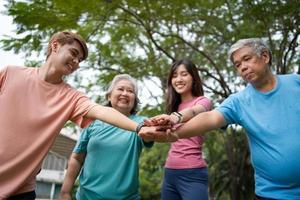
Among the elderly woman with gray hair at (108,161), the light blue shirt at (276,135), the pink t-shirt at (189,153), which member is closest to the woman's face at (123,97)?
the elderly woman with gray hair at (108,161)

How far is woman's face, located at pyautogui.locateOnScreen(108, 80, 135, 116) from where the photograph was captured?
3004 mm

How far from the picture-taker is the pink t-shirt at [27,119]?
2.20 meters

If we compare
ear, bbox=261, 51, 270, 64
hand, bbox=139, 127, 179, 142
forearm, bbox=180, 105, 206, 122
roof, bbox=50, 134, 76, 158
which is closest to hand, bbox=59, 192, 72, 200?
hand, bbox=139, 127, 179, 142

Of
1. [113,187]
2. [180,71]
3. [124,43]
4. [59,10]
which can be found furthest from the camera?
[124,43]

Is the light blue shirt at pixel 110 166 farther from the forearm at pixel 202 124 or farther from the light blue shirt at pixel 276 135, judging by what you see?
the light blue shirt at pixel 276 135

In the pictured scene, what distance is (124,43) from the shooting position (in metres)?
8.88

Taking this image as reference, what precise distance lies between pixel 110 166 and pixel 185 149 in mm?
620

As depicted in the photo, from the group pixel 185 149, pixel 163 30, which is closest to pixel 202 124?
pixel 185 149

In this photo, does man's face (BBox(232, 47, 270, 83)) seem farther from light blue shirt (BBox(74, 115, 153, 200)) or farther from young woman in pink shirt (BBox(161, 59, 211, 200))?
light blue shirt (BBox(74, 115, 153, 200))

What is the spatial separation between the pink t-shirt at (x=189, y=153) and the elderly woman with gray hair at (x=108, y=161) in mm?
278

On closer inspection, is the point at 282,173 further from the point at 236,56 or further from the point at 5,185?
the point at 5,185

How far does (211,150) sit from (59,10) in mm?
7838

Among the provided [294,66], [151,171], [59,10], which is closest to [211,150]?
[294,66]

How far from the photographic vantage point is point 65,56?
96.9 inches
